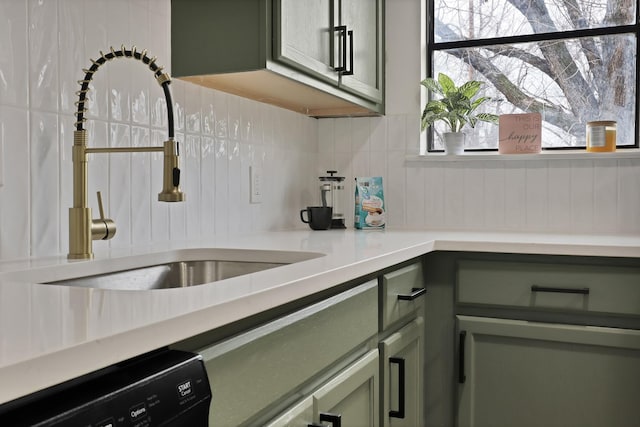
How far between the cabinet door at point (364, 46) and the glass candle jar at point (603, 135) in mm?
831

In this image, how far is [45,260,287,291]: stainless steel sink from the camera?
135 cm

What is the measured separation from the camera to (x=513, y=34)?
8.54ft

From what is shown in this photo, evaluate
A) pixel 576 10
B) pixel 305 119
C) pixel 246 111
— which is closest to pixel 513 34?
pixel 576 10

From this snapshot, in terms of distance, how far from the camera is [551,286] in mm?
1883

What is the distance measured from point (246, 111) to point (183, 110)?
0.37 meters

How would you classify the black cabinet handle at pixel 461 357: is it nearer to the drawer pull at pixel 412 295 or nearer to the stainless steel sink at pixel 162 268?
the drawer pull at pixel 412 295

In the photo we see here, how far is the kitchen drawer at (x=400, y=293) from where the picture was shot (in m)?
1.57

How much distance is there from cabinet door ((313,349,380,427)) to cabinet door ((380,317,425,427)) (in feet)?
0.22

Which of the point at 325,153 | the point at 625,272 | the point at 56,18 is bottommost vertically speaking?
the point at 625,272

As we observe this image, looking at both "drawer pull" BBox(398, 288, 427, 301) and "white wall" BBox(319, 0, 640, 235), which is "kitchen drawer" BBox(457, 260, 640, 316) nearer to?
"drawer pull" BBox(398, 288, 427, 301)

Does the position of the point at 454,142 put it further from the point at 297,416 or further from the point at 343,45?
the point at 297,416

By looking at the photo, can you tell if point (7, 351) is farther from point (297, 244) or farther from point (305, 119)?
point (305, 119)

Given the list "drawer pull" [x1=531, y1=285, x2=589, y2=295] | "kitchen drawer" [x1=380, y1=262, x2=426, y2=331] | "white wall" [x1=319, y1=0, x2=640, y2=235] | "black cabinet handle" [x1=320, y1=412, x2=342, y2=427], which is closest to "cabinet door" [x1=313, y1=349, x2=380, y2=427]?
"black cabinet handle" [x1=320, y1=412, x2=342, y2=427]

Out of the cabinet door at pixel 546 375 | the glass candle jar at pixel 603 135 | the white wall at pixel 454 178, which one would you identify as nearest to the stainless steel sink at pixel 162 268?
the cabinet door at pixel 546 375
